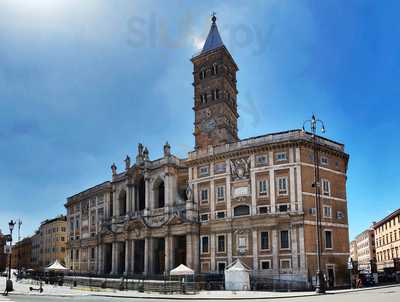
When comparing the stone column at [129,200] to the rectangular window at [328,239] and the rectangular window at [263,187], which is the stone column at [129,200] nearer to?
the rectangular window at [263,187]

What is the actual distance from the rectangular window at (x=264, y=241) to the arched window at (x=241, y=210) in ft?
12.2

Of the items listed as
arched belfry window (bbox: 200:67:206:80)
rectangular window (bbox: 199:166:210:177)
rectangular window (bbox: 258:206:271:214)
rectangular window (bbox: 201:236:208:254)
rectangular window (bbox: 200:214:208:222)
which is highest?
arched belfry window (bbox: 200:67:206:80)

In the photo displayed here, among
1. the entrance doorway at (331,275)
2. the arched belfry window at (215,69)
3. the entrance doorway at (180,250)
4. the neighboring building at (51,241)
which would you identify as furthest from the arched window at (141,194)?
the neighboring building at (51,241)

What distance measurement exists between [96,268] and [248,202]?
3785 centimetres

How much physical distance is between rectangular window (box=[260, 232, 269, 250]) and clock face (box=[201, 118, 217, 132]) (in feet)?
82.8

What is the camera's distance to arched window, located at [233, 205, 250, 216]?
5989cm

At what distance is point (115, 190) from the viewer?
82.2 metres

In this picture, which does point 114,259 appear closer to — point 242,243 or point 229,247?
point 229,247

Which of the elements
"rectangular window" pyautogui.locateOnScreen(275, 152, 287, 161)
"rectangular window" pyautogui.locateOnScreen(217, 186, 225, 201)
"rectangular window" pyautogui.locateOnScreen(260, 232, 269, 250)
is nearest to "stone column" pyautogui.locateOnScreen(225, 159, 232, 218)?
"rectangular window" pyautogui.locateOnScreen(217, 186, 225, 201)

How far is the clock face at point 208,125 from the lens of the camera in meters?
77.4

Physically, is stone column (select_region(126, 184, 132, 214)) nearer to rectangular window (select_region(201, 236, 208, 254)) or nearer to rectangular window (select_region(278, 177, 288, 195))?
rectangular window (select_region(201, 236, 208, 254))

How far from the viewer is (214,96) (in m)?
78.9

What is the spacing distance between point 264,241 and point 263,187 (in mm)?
6761

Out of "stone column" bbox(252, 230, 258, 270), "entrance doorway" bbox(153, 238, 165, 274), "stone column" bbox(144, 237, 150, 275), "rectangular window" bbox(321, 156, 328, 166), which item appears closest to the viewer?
"stone column" bbox(252, 230, 258, 270)
